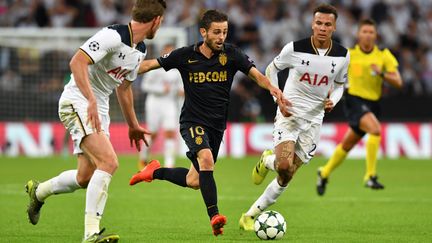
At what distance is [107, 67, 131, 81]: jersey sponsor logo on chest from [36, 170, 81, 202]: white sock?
1.05 metres

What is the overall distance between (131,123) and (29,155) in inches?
558

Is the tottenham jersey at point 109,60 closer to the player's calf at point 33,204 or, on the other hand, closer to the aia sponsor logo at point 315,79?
the player's calf at point 33,204

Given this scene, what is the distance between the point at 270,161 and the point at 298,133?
448 millimetres

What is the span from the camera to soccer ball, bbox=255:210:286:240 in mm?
8711

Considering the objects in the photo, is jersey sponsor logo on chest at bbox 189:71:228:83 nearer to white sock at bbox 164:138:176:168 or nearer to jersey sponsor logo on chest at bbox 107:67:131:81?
jersey sponsor logo on chest at bbox 107:67:131:81

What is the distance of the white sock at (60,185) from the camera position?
8883 mm

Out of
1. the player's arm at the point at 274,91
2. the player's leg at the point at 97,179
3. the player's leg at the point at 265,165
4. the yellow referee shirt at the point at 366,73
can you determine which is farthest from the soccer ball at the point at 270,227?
the yellow referee shirt at the point at 366,73

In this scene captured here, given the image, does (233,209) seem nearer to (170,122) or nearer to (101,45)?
(101,45)

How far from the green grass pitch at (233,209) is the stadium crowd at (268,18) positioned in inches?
257

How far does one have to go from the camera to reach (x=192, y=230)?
9.46 metres

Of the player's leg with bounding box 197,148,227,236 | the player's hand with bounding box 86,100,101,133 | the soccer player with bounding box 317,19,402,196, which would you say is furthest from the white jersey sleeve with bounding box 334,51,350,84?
the soccer player with bounding box 317,19,402,196

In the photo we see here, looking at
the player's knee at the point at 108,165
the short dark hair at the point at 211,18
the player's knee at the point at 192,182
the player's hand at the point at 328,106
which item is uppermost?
the short dark hair at the point at 211,18

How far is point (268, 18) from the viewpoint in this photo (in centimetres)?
2503

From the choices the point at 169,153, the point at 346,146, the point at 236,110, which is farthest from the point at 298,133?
the point at 236,110
